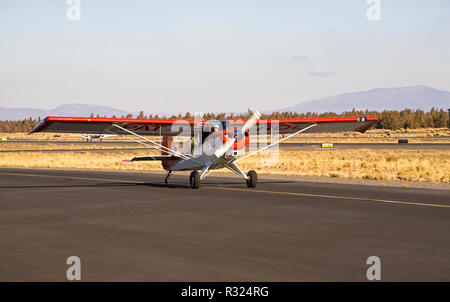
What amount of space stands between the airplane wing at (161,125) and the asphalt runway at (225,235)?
2.60 meters

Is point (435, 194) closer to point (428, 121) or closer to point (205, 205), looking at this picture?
point (205, 205)

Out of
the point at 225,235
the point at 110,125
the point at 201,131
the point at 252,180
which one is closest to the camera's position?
the point at 225,235

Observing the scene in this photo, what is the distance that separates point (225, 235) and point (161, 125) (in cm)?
1303

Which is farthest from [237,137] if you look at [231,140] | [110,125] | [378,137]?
[378,137]

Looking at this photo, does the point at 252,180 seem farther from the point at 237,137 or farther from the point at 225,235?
the point at 225,235

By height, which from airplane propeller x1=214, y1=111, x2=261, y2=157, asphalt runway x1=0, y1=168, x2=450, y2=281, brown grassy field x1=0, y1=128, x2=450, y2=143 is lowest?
asphalt runway x1=0, y1=168, x2=450, y2=281

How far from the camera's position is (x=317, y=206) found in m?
16.2

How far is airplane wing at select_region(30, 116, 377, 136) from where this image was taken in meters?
21.3

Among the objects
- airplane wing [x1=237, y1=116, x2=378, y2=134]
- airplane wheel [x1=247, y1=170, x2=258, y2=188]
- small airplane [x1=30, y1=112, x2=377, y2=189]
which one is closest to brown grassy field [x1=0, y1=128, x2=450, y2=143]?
→ airplane wing [x1=237, y1=116, x2=378, y2=134]

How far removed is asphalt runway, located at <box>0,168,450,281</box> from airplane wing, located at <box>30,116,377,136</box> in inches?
102

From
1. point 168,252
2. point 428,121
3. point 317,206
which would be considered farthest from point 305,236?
point 428,121

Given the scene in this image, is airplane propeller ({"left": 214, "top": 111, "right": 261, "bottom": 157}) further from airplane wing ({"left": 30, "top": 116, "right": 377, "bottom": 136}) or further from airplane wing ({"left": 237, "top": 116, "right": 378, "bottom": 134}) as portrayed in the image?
airplane wing ({"left": 237, "top": 116, "right": 378, "bottom": 134})

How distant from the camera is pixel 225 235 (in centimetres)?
1105

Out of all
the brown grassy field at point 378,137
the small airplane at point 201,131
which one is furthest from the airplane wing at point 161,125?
the brown grassy field at point 378,137
